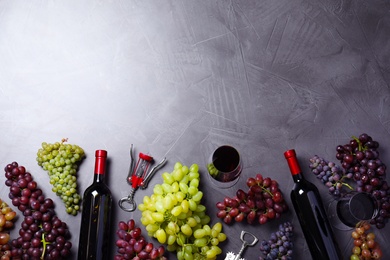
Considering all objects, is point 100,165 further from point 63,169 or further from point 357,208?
point 357,208

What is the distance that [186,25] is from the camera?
1749 millimetres

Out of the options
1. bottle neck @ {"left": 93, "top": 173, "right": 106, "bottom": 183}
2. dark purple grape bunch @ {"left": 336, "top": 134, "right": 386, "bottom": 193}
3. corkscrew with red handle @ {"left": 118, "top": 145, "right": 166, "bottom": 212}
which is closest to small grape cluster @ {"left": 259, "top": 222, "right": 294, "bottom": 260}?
dark purple grape bunch @ {"left": 336, "top": 134, "right": 386, "bottom": 193}

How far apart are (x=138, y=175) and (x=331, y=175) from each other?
2.08 ft

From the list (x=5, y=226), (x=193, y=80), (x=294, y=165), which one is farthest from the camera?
(x=193, y=80)

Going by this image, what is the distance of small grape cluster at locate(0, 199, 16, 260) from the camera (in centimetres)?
151

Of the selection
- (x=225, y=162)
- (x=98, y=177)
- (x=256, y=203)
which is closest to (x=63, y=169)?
(x=98, y=177)

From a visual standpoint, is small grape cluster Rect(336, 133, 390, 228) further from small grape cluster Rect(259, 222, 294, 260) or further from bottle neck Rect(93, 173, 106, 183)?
bottle neck Rect(93, 173, 106, 183)

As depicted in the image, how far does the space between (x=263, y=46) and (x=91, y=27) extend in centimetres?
61

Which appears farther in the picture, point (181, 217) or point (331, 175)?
point (331, 175)

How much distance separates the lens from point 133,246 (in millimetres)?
1498

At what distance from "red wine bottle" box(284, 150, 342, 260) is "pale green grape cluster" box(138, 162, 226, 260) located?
27 centimetres

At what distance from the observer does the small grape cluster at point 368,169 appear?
1563mm

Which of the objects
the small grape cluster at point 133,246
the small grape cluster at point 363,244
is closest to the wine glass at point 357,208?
the small grape cluster at point 363,244

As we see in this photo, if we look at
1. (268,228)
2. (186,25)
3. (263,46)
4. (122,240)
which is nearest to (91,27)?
(186,25)
